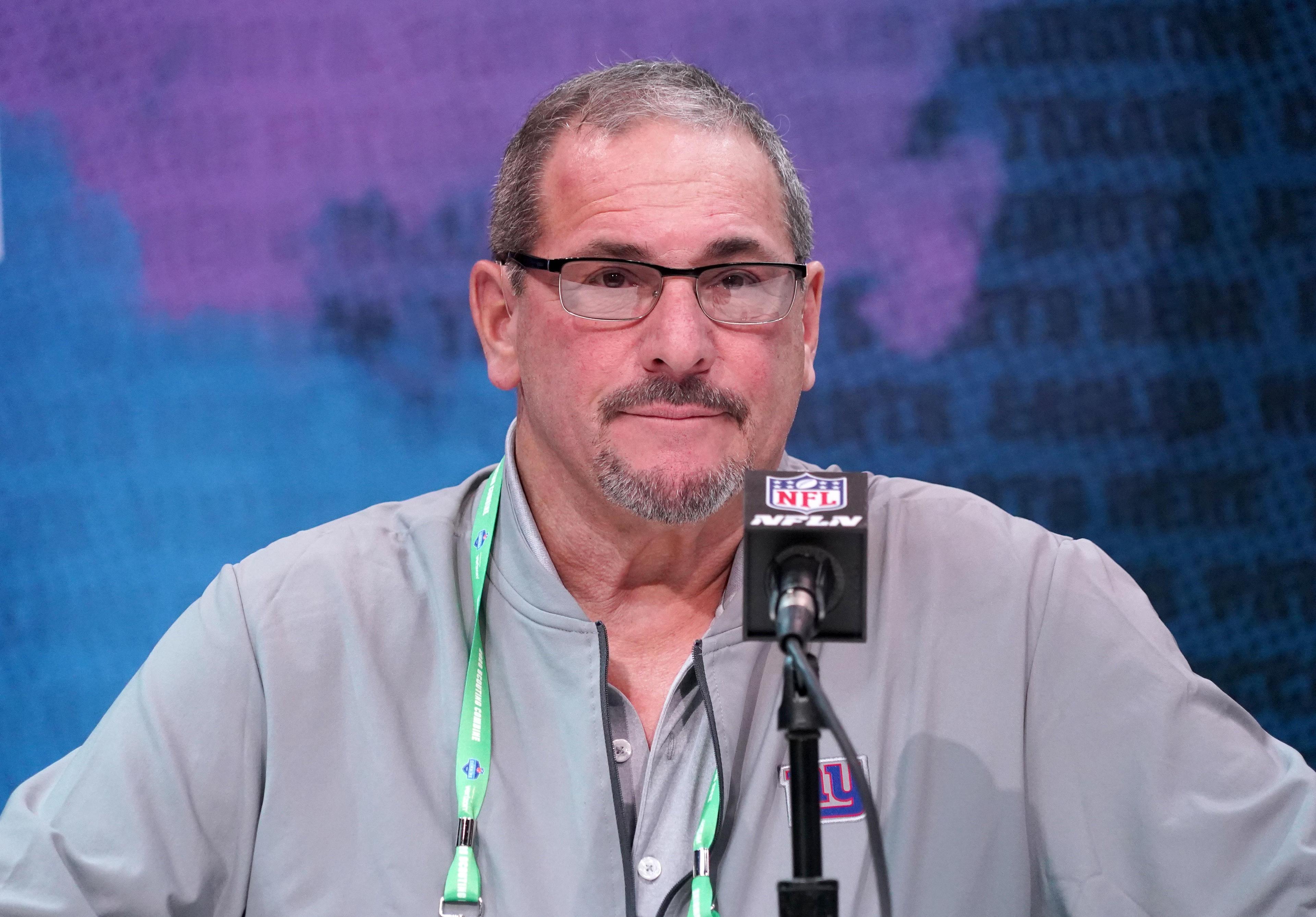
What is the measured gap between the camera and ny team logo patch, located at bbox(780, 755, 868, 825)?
65.7 inches

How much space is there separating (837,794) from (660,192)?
804mm

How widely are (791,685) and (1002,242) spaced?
4.81 ft

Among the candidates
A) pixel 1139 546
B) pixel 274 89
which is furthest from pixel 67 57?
pixel 1139 546

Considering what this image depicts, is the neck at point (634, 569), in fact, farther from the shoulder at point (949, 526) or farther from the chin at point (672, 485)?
the shoulder at point (949, 526)

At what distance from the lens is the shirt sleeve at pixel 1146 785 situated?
1.65m

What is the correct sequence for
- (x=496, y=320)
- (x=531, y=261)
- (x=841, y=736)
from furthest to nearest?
1. (x=496, y=320)
2. (x=531, y=261)
3. (x=841, y=736)

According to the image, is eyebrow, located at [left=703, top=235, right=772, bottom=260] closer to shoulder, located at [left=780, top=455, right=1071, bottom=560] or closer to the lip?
the lip

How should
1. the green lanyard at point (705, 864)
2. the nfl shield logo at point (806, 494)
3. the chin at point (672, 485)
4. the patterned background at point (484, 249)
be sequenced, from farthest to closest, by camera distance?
the patterned background at point (484, 249) < the chin at point (672, 485) < the green lanyard at point (705, 864) < the nfl shield logo at point (806, 494)

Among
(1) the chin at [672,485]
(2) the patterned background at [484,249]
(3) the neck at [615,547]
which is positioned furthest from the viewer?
(2) the patterned background at [484,249]

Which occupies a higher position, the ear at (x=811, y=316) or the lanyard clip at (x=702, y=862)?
the ear at (x=811, y=316)

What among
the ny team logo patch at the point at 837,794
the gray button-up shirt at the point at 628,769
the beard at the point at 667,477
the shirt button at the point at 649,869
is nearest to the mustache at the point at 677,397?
the beard at the point at 667,477

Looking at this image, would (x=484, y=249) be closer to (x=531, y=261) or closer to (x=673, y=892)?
(x=531, y=261)

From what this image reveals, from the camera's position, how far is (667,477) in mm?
1730

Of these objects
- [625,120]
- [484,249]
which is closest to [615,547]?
[625,120]
